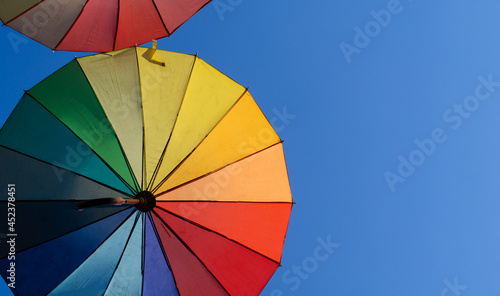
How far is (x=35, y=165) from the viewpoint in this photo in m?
6.22

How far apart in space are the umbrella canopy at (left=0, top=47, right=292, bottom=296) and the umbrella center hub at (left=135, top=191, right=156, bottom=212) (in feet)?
0.04

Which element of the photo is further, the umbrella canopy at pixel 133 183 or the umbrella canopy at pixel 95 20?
the umbrella canopy at pixel 95 20

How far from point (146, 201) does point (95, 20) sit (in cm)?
358

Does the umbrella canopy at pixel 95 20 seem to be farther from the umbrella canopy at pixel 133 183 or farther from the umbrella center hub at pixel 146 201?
the umbrella center hub at pixel 146 201

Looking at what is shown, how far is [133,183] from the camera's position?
19.9ft

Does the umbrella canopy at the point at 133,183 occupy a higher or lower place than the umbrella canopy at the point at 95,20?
lower

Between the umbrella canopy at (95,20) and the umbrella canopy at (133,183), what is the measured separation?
39.1 inches

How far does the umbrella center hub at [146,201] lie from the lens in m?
5.96

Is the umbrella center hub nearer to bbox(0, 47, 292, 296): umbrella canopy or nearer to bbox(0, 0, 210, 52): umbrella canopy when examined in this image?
bbox(0, 47, 292, 296): umbrella canopy

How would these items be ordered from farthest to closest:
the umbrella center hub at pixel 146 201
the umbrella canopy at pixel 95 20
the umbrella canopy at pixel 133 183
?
the umbrella canopy at pixel 95 20 → the umbrella canopy at pixel 133 183 → the umbrella center hub at pixel 146 201

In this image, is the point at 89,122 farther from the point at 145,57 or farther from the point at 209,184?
the point at 209,184

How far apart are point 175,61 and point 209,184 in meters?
1.99

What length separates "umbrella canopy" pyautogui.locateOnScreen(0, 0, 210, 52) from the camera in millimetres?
7681

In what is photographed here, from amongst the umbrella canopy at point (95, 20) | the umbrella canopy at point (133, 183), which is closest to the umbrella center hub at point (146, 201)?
the umbrella canopy at point (133, 183)
